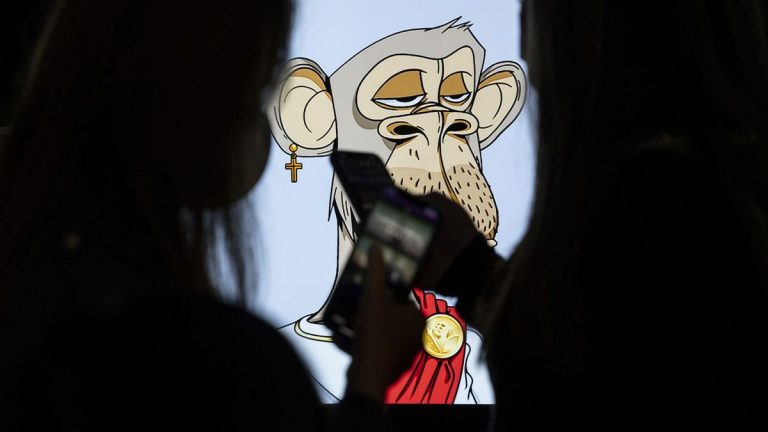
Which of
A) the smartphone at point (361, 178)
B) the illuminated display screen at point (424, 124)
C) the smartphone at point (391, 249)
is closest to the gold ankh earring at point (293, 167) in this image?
the illuminated display screen at point (424, 124)

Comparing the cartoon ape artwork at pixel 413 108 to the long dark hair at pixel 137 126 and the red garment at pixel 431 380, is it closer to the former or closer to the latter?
the red garment at pixel 431 380

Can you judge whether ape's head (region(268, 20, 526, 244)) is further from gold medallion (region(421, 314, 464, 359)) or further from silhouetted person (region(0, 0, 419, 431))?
silhouetted person (region(0, 0, 419, 431))

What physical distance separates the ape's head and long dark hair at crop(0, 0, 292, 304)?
77cm

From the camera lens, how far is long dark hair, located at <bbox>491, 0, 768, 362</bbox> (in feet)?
2.00

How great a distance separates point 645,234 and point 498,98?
2.75 ft

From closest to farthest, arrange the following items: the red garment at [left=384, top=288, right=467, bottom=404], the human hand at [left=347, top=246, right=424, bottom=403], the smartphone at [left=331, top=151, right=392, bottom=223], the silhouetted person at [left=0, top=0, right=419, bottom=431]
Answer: the silhouetted person at [left=0, top=0, right=419, bottom=431], the human hand at [left=347, top=246, right=424, bottom=403], the smartphone at [left=331, top=151, right=392, bottom=223], the red garment at [left=384, top=288, right=467, bottom=404]

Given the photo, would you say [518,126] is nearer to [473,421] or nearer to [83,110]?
[473,421]

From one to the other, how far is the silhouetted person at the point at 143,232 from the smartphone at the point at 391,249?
0.13ft

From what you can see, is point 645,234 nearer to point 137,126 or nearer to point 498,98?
point 137,126

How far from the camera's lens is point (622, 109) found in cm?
63

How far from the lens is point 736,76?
0.63 m

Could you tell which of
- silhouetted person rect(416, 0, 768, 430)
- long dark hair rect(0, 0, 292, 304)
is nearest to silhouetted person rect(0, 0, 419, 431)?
long dark hair rect(0, 0, 292, 304)

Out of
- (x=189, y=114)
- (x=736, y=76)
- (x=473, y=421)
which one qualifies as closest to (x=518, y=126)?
(x=473, y=421)

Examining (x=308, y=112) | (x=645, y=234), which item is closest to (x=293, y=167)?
(x=308, y=112)
